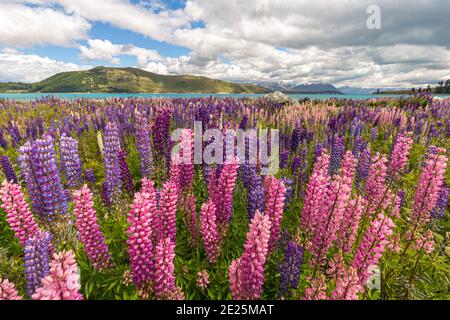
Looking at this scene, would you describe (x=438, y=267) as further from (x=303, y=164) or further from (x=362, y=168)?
(x=303, y=164)

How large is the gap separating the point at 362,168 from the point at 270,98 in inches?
834

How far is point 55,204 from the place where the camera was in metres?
3.94

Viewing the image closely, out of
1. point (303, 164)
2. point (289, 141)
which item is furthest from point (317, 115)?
point (303, 164)

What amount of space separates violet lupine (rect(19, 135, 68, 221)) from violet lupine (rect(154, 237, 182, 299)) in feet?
7.66

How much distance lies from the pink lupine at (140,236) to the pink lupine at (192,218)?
1.61 metres

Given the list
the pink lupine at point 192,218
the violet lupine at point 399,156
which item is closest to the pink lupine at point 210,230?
the pink lupine at point 192,218

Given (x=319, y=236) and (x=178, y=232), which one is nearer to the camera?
(x=319, y=236)

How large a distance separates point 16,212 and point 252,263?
3.22 metres

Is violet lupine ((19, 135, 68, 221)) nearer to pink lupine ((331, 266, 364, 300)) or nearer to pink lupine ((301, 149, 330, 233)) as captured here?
pink lupine ((301, 149, 330, 233))

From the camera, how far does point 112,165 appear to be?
223 inches

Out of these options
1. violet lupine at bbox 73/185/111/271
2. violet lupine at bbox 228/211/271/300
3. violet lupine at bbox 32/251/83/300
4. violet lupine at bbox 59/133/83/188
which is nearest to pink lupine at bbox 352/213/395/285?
violet lupine at bbox 228/211/271/300

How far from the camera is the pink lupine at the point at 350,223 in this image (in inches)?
141

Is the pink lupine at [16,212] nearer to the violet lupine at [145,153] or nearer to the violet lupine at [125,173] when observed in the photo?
the violet lupine at [125,173]

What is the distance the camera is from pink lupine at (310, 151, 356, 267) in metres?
3.25
